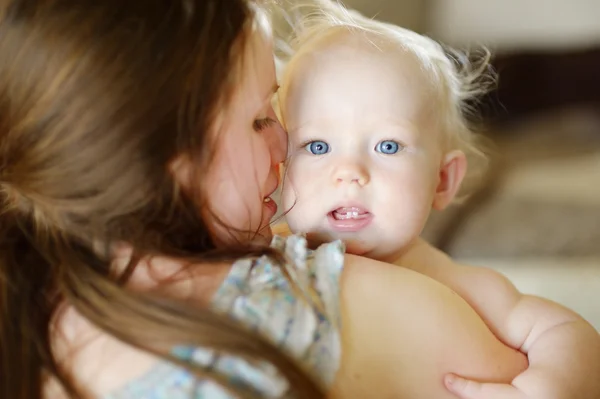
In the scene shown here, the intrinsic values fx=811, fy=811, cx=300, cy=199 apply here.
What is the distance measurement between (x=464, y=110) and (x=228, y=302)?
0.73 meters

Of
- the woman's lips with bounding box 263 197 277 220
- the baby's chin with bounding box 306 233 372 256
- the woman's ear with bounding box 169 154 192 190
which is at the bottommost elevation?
the baby's chin with bounding box 306 233 372 256

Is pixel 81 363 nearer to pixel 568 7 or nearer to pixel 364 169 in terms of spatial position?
pixel 364 169

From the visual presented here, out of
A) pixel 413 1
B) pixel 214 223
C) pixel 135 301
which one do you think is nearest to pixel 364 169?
pixel 214 223

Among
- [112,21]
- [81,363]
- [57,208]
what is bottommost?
[81,363]

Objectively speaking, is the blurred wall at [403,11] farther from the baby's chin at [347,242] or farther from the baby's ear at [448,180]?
the baby's chin at [347,242]

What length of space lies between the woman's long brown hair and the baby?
0.75 ft

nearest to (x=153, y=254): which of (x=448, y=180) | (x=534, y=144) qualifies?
(x=448, y=180)

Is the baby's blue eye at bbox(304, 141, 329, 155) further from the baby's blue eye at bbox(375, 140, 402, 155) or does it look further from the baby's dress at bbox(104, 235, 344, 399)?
the baby's dress at bbox(104, 235, 344, 399)

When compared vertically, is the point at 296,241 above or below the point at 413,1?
above

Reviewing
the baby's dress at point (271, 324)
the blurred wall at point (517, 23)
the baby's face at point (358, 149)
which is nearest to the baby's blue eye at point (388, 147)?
the baby's face at point (358, 149)

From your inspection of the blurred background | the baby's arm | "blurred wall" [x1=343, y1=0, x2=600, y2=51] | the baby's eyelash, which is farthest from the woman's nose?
"blurred wall" [x1=343, y1=0, x2=600, y2=51]

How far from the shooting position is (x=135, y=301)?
716 millimetres

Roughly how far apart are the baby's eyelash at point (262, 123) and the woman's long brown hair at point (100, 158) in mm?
92

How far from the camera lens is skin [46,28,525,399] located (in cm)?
73
